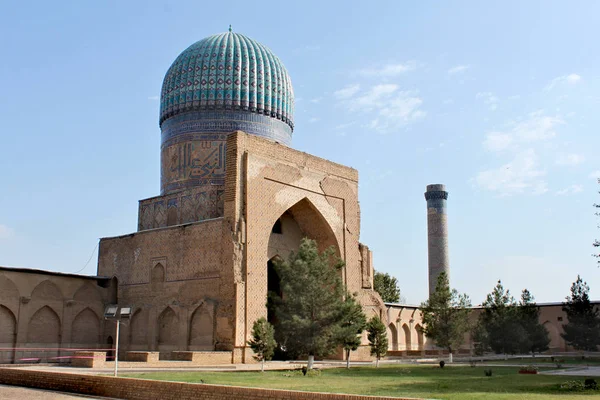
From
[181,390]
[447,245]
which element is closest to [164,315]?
[181,390]

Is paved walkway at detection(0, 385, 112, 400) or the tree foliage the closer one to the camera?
paved walkway at detection(0, 385, 112, 400)

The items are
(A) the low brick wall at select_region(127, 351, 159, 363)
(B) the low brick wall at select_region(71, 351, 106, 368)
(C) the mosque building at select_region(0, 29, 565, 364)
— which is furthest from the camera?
(C) the mosque building at select_region(0, 29, 565, 364)

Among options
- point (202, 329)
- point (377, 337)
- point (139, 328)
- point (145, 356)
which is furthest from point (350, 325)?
point (139, 328)

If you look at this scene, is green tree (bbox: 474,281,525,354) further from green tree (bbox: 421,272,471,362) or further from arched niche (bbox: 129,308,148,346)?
arched niche (bbox: 129,308,148,346)

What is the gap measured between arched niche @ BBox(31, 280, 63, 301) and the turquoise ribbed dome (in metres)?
7.45

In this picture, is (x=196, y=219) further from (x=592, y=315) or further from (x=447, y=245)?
(x=447, y=245)

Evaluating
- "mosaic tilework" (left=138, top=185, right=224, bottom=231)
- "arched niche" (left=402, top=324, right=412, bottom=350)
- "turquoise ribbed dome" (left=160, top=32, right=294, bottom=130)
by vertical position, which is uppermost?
"turquoise ribbed dome" (left=160, top=32, right=294, bottom=130)

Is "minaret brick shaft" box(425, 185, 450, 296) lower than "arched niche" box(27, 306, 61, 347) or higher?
higher

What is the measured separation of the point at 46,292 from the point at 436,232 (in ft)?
78.0

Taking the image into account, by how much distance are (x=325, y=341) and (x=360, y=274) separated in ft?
21.9

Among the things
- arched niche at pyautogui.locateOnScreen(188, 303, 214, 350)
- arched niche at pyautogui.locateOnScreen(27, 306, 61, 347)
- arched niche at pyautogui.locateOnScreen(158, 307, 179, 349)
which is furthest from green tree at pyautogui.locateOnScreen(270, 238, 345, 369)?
arched niche at pyautogui.locateOnScreen(27, 306, 61, 347)

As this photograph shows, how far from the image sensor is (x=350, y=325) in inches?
637

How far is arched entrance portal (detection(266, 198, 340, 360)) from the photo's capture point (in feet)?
66.4

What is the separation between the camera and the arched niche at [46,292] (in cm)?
1836
